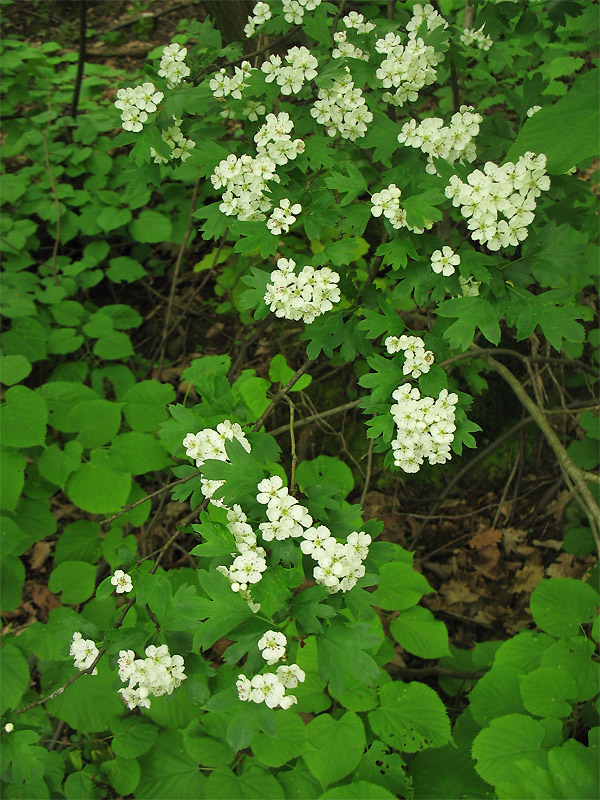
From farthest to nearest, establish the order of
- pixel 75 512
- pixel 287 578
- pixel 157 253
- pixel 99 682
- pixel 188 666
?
pixel 157 253 → pixel 75 512 → pixel 99 682 → pixel 188 666 → pixel 287 578

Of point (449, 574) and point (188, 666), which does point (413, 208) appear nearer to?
point (188, 666)

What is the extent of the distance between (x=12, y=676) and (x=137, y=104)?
2220 mm

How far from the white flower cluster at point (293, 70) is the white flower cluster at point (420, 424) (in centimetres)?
107

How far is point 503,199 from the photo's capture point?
1.52m

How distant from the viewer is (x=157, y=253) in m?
4.32

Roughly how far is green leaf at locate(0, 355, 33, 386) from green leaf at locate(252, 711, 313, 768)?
1.95 metres

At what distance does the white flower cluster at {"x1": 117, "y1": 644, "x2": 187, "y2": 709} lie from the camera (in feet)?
4.72

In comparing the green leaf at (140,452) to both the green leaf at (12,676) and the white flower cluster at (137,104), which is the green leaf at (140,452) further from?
the white flower cluster at (137,104)

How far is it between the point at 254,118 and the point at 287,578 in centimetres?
152

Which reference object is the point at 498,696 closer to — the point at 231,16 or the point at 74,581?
the point at 74,581

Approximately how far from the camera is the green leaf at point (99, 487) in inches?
106

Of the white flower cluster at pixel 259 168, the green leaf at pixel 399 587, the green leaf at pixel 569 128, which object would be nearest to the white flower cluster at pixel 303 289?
the white flower cluster at pixel 259 168

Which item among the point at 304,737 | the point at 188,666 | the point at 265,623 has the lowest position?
the point at 304,737

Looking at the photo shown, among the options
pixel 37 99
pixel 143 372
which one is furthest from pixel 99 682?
pixel 37 99
